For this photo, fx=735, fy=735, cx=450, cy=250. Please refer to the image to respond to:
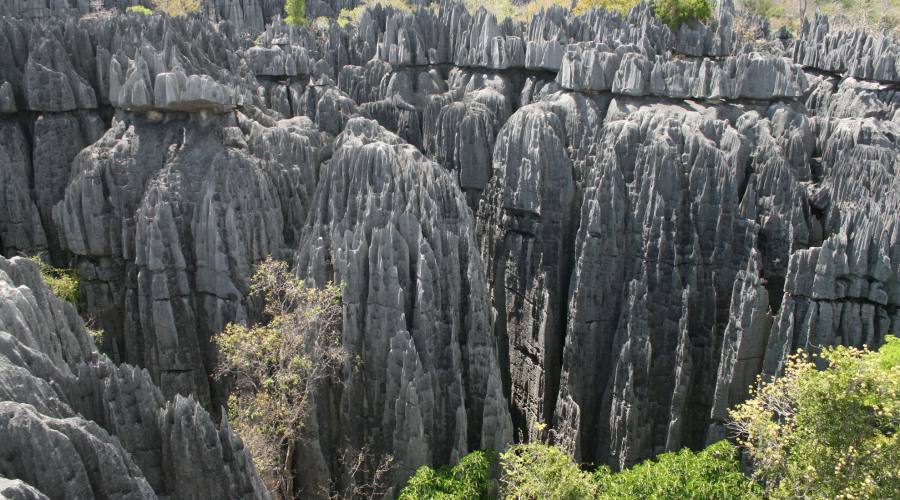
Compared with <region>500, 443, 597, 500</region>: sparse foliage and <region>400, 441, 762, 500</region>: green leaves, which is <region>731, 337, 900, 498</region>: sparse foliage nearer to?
<region>400, 441, 762, 500</region>: green leaves

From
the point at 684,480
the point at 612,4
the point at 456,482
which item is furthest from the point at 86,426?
Result: the point at 612,4

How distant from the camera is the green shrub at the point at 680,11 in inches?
1465

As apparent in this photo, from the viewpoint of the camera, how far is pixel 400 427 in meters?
20.2

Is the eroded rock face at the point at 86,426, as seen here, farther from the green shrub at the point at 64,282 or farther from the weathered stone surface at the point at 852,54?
the weathered stone surface at the point at 852,54

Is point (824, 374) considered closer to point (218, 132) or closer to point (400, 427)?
point (400, 427)

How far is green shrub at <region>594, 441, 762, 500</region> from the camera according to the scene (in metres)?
17.7

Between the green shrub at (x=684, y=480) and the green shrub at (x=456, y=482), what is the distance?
3019 mm

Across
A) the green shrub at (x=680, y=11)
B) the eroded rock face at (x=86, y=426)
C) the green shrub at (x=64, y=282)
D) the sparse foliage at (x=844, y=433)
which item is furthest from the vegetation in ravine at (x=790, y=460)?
the green shrub at (x=680, y=11)

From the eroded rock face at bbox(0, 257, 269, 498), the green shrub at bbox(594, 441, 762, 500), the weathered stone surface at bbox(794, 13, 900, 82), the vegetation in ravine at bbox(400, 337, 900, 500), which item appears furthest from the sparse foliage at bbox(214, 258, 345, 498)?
the weathered stone surface at bbox(794, 13, 900, 82)

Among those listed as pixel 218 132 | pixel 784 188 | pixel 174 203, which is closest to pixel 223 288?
pixel 174 203

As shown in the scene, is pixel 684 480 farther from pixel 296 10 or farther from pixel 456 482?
pixel 296 10

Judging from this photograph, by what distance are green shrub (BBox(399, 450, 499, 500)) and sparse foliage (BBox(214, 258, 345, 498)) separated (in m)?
3.43

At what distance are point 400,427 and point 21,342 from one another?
32.7ft

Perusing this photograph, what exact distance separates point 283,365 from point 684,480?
10923 mm
